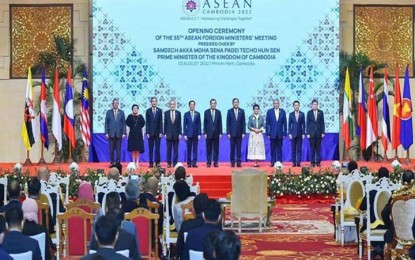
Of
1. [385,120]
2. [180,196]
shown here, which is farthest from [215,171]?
[180,196]

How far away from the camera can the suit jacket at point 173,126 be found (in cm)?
1852

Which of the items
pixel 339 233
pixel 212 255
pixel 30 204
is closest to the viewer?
pixel 212 255

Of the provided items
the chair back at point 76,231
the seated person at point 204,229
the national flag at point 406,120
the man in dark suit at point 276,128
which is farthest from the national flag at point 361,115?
the seated person at point 204,229

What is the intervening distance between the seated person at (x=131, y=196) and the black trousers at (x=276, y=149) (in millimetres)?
10318

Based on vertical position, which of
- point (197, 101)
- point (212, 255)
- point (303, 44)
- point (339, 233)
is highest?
point (303, 44)

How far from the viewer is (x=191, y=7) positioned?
2062 centimetres

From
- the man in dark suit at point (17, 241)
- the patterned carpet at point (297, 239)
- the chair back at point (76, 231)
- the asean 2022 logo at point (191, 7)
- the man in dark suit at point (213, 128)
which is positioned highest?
the asean 2022 logo at point (191, 7)

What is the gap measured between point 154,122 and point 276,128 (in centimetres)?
250

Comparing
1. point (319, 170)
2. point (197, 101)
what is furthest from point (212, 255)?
point (197, 101)

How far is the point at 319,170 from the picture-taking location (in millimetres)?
17141

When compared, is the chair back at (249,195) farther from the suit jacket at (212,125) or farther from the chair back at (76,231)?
the suit jacket at (212,125)

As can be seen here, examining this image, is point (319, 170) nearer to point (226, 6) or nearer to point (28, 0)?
point (226, 6)

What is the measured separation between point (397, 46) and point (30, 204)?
15680 millimetres

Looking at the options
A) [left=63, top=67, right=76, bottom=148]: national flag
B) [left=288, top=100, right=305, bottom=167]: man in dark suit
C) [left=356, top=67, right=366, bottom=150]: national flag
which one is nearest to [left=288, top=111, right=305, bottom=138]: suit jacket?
[left=288, top=100, right=305, bottom=167]: man in dark suit
